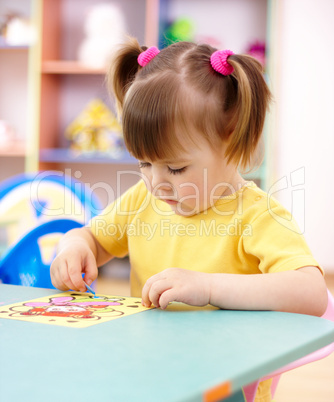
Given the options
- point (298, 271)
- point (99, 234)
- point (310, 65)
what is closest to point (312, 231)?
point (310, 65)

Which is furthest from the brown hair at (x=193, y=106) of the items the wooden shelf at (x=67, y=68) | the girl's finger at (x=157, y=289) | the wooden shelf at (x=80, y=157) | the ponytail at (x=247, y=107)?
the wooden shelf at (x=67, y=68)

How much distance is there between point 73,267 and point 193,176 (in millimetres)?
209

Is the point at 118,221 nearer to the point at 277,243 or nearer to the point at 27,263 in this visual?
the point at 27,263

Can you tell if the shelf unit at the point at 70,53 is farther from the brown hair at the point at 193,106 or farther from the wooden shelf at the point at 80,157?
the brown hair at the point at 193,106

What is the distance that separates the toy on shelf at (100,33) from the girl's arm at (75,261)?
7.35 ft

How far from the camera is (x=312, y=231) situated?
310 centimetres

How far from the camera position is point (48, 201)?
1708mm

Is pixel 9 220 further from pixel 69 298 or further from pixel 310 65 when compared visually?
pixel 310 65

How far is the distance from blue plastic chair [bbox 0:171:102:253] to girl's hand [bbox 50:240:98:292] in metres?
0.65

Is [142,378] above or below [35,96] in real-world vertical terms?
below

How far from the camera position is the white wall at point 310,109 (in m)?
3.02

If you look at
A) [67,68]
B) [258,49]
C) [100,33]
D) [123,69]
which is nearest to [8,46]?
[67,68]

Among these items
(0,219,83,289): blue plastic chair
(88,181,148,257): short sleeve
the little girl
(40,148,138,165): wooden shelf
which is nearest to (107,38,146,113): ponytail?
the little girl

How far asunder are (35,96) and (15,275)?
2215 mm
